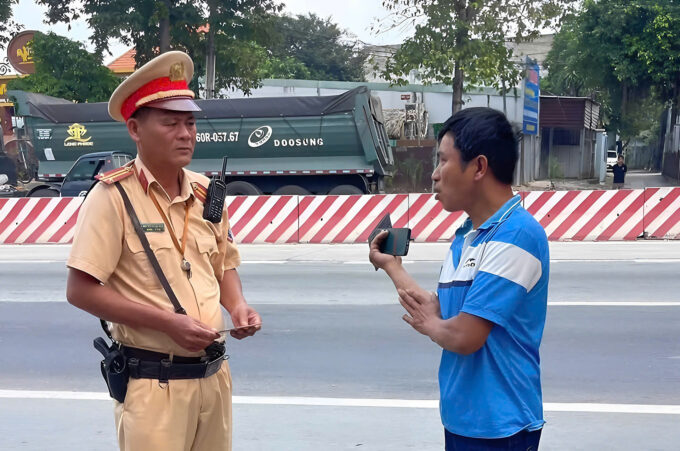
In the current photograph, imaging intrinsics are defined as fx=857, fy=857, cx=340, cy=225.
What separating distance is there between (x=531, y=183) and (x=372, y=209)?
2149cm

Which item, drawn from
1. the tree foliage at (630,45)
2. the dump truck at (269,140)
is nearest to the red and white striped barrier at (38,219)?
the dump truck at (269,140)

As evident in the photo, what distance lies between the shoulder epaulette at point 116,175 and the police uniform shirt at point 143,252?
0.01 meters

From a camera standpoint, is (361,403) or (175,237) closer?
(175,237)

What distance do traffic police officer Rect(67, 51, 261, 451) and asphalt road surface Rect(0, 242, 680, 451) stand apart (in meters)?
2.47

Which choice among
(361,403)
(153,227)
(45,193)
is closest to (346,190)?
(45,193)

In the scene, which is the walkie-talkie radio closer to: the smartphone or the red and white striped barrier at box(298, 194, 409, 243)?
the smartphone

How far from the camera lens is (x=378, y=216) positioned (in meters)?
16.2

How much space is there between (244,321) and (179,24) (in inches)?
1024

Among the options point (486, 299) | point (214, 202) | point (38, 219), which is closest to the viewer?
point (486, 299)

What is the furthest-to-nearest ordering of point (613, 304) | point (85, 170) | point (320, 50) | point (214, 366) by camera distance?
1. point (320, 50)
2. point (85, 170)
3. point (613, 304)
4. point (214, 366)

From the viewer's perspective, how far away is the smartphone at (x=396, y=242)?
270 cm

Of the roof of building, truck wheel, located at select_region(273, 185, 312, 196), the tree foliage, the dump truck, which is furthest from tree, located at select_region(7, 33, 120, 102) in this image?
the roof of building

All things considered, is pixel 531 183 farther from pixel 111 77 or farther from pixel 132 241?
pixel 132 241

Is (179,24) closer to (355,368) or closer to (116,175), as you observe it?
(355,368)
